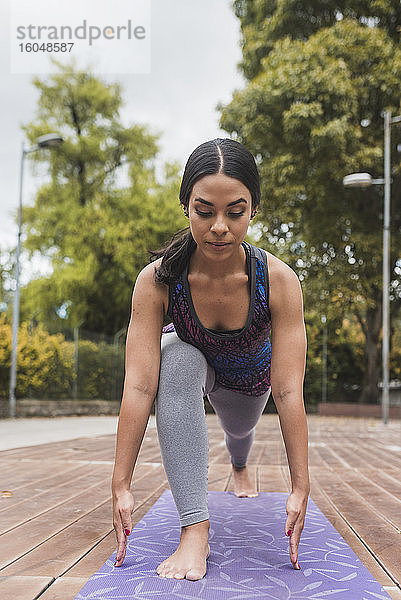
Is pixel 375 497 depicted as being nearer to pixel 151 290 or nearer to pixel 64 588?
pixel 151 290

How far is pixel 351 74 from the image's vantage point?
12.5 m

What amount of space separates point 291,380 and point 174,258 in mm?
486

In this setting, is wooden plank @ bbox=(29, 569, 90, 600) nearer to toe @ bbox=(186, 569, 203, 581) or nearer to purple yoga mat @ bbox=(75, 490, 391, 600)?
purple yoga mat @ bbox=(75, 490, 391, 600)

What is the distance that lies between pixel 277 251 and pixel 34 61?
28.4ft

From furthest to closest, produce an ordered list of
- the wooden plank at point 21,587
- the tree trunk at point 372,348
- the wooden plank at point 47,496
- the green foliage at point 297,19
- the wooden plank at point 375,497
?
the tree trunk at point 372,348 → the green foliage at point 297,19 → the wooden plank at point 375,497 → the wooden plank at point 47,496 → the wooden plank at point 21,587

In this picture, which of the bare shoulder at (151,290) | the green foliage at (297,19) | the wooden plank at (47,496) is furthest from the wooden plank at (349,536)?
the green foliage at (297,19)

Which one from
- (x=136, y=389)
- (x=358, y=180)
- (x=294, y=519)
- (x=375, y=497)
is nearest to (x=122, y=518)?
(x=136, y=389)

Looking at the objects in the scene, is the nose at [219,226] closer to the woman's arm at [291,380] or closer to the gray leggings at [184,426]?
the woman's arm at [291,380]

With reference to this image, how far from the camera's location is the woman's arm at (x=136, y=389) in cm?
152

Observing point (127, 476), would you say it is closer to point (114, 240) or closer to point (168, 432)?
point (168, 432)

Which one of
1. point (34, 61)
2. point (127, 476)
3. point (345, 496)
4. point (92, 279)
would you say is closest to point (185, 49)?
point (34, 61)

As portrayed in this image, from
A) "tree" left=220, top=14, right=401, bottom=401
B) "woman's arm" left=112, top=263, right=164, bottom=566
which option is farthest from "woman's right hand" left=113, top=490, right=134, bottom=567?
"tree" left=220, top=14, right=401, bottom=401

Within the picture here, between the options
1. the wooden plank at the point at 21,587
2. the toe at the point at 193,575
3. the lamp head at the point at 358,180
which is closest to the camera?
the wooden plank at the point at 21,587

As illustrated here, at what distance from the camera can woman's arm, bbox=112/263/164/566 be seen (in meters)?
1.52
